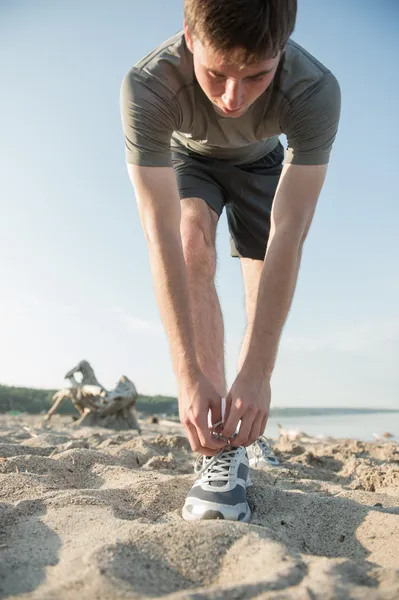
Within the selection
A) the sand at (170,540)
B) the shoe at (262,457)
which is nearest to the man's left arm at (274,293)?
the sand at (170,540)

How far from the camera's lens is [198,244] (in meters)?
2.49

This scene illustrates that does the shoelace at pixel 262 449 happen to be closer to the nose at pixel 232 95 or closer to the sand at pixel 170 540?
the sand at pixel 170 540

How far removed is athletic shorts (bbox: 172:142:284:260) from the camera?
2807 mm

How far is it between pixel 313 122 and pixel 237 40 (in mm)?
583

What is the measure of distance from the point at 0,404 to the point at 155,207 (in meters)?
9.21

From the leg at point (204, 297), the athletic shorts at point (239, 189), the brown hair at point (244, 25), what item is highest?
the brown hair at point (244, 25)

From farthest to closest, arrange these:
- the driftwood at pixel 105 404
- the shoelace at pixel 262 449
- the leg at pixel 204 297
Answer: the driftwood at pixel 105 404 < the shoelace at pixel 262 449 < the leg at pixel 204 297

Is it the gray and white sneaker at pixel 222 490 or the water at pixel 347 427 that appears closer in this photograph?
the gray and white sneaker at pixel 222 490

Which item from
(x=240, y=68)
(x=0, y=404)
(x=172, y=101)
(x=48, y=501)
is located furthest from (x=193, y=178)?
(x=0, y=404)

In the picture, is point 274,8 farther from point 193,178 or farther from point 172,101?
point 193,178

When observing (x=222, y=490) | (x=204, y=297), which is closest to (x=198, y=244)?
(x=204, y=297)

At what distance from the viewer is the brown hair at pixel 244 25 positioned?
1622 mm

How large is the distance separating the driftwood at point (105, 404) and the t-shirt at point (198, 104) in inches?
169

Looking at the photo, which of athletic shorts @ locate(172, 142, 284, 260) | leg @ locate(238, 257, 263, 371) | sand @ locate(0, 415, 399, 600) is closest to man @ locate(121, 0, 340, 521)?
sand @ locate(0, 415, 399, 600)
